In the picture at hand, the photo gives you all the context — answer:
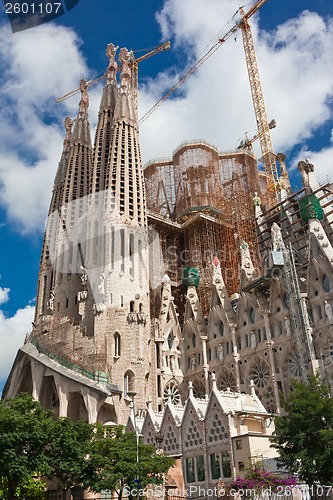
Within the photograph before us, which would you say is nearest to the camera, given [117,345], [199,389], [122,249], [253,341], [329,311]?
[329,311]

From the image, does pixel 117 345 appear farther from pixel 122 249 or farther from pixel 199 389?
pixel 122 249

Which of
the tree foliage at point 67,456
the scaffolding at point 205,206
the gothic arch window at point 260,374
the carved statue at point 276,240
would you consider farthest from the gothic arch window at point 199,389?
the tree foliage at point 67,456

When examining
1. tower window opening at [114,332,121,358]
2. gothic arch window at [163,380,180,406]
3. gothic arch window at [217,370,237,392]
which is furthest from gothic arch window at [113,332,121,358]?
gothic arch window at [217,370,237,392]

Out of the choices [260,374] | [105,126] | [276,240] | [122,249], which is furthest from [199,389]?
[105,126]

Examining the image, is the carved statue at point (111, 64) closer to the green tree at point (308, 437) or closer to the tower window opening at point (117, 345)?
the tower window opening at point (117, 345)

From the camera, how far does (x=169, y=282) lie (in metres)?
51.9

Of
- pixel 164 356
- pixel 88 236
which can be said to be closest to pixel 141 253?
pixel 88 236

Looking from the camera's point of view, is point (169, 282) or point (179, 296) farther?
point (179, 296)

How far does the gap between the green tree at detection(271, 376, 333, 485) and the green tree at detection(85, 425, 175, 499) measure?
559 cm

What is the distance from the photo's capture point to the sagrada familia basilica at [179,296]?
35.2 m

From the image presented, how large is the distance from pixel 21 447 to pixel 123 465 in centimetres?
484

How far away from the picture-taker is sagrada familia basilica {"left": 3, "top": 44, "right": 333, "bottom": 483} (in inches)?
1384

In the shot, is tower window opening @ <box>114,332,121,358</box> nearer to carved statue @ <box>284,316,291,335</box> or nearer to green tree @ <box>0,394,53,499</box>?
carved statue @ <box>284,316,291,335</box>

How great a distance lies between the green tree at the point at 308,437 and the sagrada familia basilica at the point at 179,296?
13.4 ft
